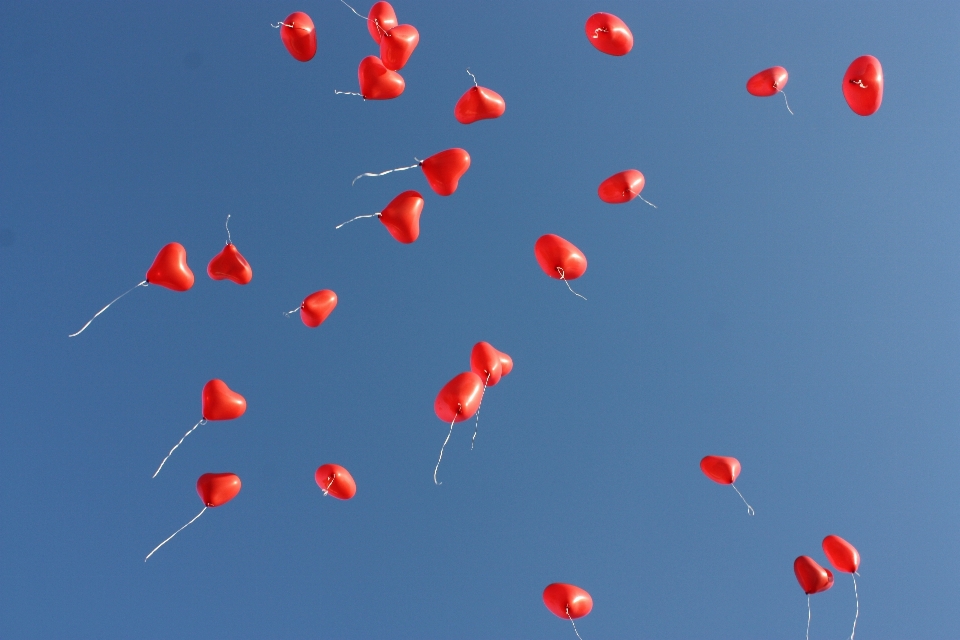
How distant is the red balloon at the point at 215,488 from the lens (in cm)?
600

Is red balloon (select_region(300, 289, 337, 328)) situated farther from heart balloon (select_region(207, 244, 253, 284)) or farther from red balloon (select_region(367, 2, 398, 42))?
red balloon (select_region(367, 2, 398, 42))

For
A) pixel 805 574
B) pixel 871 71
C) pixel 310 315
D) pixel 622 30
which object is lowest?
pixel 310 315

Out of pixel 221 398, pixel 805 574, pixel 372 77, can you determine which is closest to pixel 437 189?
pixel 372 77

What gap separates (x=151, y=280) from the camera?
5.67 metres

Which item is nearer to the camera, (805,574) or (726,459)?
(805,574)

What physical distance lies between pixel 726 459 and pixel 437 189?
146 inches

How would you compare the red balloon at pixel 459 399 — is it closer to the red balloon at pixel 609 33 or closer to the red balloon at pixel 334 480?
the red balloon at pixel 334 480

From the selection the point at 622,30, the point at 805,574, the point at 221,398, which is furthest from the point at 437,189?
the point at 805,574

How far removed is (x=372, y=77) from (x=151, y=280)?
8.43 feet

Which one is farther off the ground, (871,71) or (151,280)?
(871,71)

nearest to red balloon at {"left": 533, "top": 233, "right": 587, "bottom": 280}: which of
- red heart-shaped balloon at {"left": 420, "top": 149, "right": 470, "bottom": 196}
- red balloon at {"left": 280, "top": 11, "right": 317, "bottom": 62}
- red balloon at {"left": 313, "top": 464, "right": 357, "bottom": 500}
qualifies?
red heart-shaped balloon at {"left": 420, "top": 149, "right": 470, "bottom": 196}

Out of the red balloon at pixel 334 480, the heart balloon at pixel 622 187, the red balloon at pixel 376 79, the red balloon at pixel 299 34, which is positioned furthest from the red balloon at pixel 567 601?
the red balloon at pixel 299 34

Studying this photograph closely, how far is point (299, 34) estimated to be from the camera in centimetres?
600

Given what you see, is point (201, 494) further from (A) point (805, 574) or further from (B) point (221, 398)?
(A) point (805, 574)
